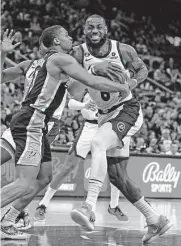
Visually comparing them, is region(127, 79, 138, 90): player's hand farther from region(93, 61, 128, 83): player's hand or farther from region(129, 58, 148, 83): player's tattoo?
region(93, 61, 128, 83): player's hand

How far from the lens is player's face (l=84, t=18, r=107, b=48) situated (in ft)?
20.6

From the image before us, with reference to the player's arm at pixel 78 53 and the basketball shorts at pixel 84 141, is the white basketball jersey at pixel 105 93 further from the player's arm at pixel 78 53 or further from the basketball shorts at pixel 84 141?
the basketball shorts at pixel 84 141

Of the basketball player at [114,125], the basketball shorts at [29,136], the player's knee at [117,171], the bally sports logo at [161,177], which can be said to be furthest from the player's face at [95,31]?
the bally sports logo at [161,177]

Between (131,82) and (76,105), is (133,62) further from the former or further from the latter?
(76,105)

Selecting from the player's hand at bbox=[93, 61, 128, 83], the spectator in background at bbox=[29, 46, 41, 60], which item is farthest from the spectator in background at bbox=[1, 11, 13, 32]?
the player's hand at bbox=[93, 61, 128, 83]

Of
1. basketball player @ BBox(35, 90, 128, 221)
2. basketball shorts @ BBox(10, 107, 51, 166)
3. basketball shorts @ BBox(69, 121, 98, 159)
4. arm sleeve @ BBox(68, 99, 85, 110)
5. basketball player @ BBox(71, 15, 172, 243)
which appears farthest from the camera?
arm sleeve @ BBox(68, 99, 85, 110)

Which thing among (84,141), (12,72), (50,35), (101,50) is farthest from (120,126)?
(84,141)

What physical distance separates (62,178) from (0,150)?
2278 millimetres

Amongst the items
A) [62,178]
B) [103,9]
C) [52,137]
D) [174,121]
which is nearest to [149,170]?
[174,121]

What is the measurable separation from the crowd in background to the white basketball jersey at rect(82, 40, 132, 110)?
229 inches

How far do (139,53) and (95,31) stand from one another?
49.4 feet

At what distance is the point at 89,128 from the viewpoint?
29.5 ft

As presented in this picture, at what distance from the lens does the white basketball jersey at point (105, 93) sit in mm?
6230

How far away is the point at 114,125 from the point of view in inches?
239
